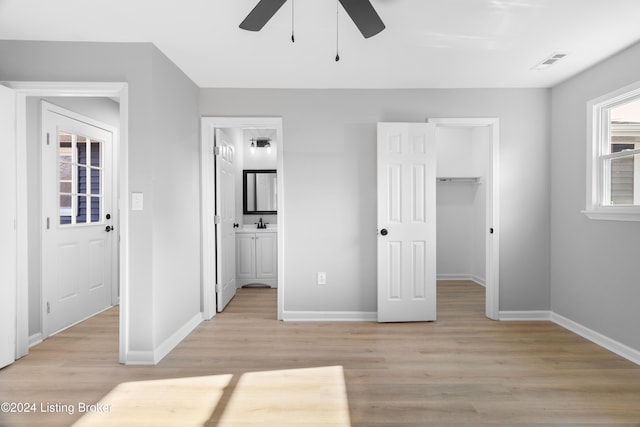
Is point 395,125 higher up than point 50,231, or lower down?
higher up

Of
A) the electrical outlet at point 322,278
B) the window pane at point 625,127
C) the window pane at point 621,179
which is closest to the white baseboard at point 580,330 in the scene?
the window pane at point 621,179

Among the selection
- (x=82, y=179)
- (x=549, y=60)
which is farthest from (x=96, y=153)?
(x=549, y=60)

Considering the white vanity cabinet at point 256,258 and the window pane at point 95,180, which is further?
the white vanity cabinet at point 256,258

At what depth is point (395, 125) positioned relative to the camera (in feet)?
11.4

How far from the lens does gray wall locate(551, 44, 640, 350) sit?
269cm

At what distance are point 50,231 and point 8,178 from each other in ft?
2.52

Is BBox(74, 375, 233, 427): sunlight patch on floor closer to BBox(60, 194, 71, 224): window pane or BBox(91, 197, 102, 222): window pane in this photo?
BBox(60, 194, 71, 224): window pane

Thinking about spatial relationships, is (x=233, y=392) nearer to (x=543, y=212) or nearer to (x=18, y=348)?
(x=18, y=348)

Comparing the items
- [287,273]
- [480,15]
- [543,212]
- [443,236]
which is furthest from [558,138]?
[287,273]

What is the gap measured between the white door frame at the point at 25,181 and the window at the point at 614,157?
4008 millimetres

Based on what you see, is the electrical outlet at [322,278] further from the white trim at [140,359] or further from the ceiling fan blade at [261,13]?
the ceiling fan blade at [261,13]

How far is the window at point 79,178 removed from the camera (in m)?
3.36

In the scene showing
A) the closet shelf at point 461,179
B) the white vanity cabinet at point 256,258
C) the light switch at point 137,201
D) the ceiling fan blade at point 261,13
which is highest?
the ceiling fan blade at point 261,13

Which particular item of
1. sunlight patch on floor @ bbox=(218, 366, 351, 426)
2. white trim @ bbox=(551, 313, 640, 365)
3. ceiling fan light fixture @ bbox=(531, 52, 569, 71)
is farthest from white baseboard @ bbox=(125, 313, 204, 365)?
ceiling fan light fixture @ bbox=(531, 52, 569, 71)
